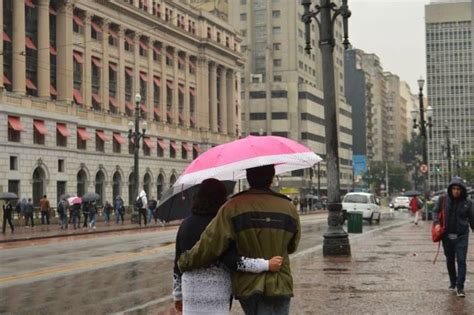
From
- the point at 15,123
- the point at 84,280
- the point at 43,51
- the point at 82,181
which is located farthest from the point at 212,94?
the point at 84,280

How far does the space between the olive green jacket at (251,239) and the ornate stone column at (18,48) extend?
5632 centimetres

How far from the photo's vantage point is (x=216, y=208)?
17.9 ft

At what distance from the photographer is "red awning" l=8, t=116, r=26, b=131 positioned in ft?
182

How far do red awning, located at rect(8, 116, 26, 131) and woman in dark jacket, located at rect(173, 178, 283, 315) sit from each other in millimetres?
52791

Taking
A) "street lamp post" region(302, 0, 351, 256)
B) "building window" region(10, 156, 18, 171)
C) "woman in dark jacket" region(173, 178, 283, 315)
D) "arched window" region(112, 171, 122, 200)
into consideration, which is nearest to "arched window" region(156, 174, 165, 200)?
"arched window" region(112, 171, 122, 200)

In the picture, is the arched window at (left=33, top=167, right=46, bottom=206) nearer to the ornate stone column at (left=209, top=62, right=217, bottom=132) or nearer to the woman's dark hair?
the ornate stone column at (left=209, top=62, right=217, bottom=132)

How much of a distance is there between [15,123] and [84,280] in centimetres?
4432

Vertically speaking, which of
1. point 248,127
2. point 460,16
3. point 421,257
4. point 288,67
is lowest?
point 421,257

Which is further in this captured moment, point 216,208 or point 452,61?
point 452,61

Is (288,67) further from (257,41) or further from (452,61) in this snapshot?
(452,61)

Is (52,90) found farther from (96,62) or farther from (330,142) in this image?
(330,142)

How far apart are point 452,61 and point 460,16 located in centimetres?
1117

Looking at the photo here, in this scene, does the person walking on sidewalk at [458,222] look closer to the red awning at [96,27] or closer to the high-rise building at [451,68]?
the red awning at [96,27]

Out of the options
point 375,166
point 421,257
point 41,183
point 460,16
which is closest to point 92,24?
point 41,183
